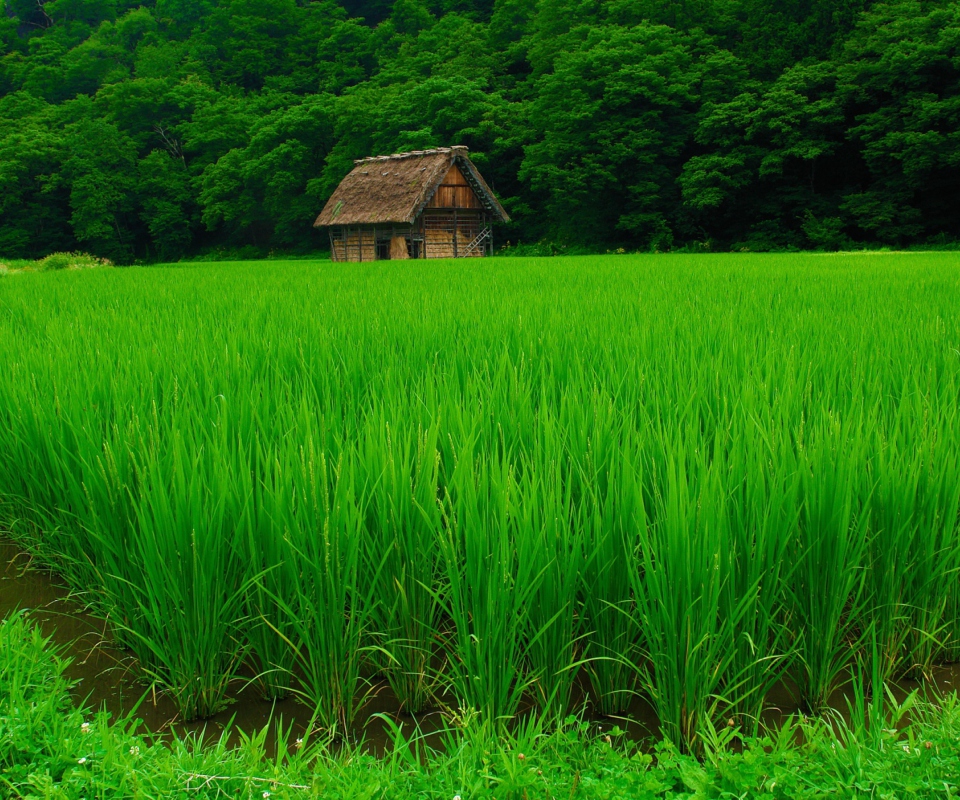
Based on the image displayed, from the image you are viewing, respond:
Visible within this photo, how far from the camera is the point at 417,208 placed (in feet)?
80.5

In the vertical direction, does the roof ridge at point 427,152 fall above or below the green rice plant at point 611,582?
above

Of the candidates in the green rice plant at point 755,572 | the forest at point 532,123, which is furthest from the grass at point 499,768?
the forest at point 532,123

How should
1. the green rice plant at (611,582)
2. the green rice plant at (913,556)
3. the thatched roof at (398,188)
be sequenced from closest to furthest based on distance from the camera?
the green rice plant at (611,582) → the green rice plant at (913,556) → the thatched roof at (398,188)

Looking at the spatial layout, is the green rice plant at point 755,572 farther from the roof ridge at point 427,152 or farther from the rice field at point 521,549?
the roof ridge at point 427,152

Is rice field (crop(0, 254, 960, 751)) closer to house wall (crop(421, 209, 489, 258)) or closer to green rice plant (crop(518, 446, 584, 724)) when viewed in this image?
green rice plant (crop(518, 446, 584, 724))

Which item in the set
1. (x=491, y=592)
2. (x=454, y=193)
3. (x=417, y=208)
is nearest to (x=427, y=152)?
(x=454, y=193)

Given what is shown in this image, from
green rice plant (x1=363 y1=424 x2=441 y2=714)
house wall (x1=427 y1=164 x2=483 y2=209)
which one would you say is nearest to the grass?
green rice plant (x1=363 y1=424 x2=441 y2=714)

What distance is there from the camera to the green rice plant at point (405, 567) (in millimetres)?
1615

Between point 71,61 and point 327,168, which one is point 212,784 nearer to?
point 327,168

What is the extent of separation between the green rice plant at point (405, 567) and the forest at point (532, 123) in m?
23.7

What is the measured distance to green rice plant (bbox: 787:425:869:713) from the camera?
1.55m

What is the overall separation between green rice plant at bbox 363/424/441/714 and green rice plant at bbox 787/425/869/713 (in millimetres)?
783

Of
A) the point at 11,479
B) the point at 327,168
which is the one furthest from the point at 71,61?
the point at 11,479

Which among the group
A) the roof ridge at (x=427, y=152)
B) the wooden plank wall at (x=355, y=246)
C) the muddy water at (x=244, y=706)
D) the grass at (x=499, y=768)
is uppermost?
the roof ridge at (x=427, y=152)
